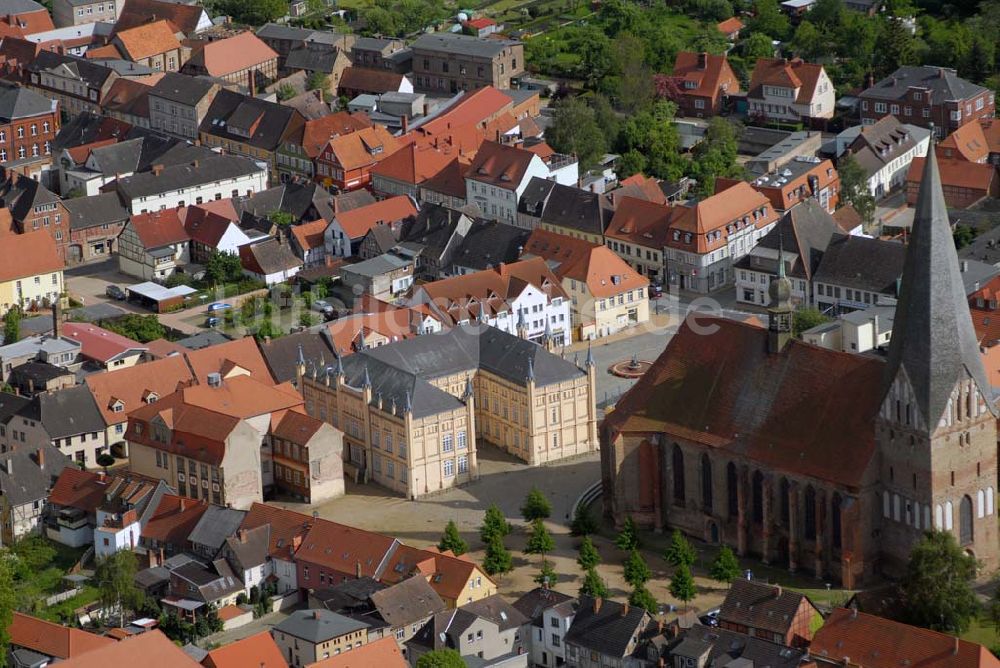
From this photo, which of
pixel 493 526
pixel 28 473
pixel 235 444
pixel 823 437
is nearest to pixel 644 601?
pixel 493 526

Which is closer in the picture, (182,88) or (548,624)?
(548,624)

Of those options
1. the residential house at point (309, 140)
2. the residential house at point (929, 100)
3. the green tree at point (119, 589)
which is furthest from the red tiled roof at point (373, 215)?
the green tree at point (119, 589)

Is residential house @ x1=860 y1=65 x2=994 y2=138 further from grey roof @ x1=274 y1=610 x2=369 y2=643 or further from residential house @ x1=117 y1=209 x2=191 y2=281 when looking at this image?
grey roof @ x1=274 y1=610 x2=369 y2=643

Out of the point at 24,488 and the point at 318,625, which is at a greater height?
the point at 318,625

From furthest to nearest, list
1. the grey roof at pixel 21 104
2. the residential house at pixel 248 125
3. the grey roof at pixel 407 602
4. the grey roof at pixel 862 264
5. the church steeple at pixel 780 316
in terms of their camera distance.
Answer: the grey roof at pixel 21 104
the residential house at pixel 248 125
the grey roof at pixel 862 264
the church steeple at pixel 780 316
the grey roof at pixel 407 602

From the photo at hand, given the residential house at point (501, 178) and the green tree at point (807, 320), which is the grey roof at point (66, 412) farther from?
the residential house at point (501, 178)

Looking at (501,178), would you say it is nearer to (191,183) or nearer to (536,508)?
(191,183)

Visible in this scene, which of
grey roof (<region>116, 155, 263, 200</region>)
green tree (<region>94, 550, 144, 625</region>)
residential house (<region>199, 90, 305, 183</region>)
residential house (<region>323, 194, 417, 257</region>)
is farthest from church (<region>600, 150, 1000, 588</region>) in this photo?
residential house (<region>199, 90, 305, 183</region>)
